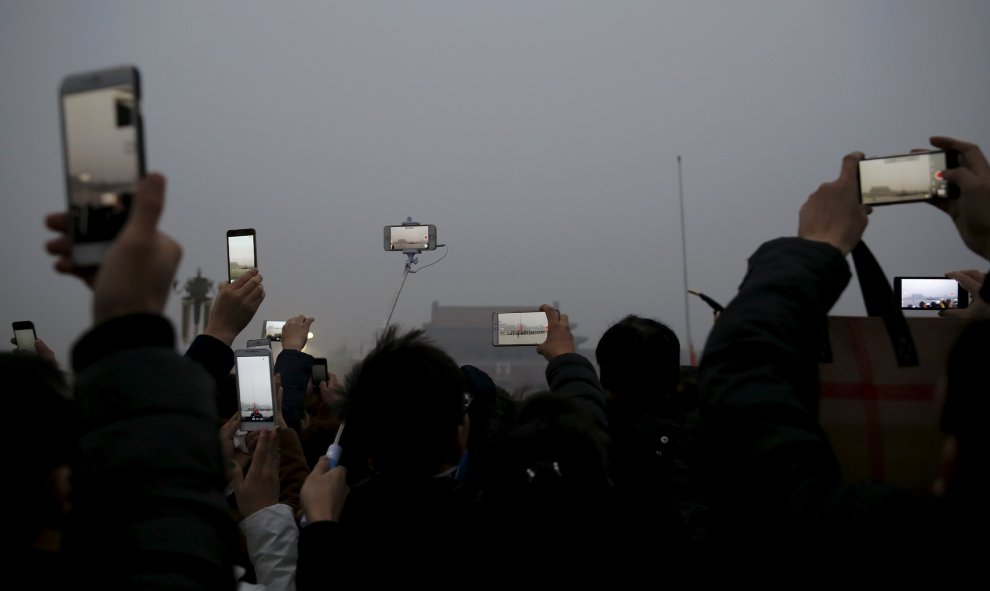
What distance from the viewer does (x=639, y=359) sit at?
1.85 m

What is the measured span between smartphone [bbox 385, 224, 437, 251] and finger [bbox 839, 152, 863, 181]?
2.75 meters

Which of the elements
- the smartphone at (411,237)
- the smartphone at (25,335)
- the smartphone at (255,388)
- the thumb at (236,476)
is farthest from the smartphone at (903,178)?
the smartphone at (25,335)

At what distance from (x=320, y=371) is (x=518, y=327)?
1.05m

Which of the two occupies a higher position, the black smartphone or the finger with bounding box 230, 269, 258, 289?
the black smartphone

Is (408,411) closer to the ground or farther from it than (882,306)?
closer to the ground

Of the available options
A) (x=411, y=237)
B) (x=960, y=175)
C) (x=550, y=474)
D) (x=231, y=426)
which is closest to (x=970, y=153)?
(x=960, y=175)

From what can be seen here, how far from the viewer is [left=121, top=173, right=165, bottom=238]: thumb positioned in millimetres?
752

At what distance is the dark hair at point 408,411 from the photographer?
1261 mm

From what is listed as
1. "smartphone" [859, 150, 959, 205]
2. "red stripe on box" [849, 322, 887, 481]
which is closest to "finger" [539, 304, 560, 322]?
"smartphone" [859, 150, 959, 205]

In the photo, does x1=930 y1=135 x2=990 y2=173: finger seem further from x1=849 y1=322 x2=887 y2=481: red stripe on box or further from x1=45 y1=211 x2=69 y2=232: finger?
x1=45 y1=211 x2=69 y2=232: finger

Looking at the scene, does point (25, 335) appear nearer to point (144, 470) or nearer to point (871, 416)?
point (144, 470)

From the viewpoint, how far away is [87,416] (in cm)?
77

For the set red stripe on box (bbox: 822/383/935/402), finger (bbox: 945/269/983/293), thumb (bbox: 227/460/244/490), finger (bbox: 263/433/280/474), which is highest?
finger (bbox: 945/269/983/293)

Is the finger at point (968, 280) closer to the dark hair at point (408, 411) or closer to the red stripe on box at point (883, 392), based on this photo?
the red stripe on box at point (883, 392)
